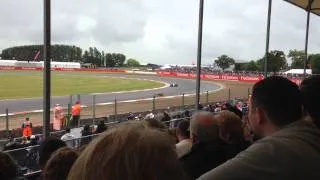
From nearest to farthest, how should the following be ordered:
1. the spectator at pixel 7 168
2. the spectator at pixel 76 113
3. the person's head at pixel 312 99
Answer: the spectator at pixel 7 168
the person's head at pixel 312 99
the spectator at pixel 76 113

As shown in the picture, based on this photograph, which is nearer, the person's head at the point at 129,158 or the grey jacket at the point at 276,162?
the person's head at the point at 129,158

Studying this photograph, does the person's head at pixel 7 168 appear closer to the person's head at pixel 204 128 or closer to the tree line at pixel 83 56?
the person's head at pixel 204 128

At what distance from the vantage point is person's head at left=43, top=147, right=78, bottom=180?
1787 millimetres

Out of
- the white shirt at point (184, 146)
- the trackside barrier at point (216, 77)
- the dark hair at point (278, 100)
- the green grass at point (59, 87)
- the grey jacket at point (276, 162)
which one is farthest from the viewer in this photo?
the trackside barrier at point (216, 77)

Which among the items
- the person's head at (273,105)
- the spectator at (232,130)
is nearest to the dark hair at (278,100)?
the person's head at (273,105)

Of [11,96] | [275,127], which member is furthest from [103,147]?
[11,96]

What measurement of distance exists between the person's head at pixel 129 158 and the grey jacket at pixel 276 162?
32 centimetres

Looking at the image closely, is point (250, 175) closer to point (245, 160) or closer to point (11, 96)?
point (245, 160)

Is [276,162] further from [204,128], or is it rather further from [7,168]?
[204,128]

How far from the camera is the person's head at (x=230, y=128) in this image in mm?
3104

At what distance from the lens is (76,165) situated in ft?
3.22

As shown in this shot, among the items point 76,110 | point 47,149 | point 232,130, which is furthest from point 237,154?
point 76,110

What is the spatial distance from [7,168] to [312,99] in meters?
1.47

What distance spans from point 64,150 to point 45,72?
283 cm
